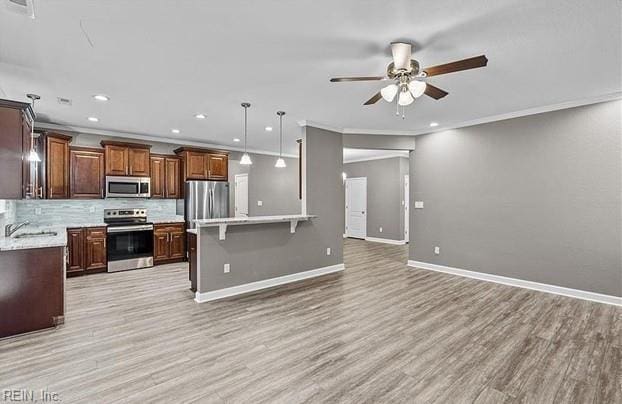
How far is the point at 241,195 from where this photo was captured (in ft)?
26.3

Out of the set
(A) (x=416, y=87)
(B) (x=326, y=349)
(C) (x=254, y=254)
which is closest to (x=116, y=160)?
(C) (x=254, y=254)

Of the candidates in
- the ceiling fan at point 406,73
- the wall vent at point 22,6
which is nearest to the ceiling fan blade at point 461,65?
the ceiling fan at point 406,73

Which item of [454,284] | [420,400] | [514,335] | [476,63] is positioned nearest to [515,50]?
[476,63]

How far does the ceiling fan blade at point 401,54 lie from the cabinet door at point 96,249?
5.47 meters

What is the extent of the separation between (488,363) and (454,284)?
2.35 metres

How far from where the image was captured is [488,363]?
2.46 m

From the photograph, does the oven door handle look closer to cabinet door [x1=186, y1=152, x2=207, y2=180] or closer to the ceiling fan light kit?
cabinet door [x1=186, y1=152, x2=207, y2=180]

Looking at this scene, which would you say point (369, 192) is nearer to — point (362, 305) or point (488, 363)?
point (362, 305)

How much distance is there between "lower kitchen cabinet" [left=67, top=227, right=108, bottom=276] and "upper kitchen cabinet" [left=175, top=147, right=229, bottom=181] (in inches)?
75.8

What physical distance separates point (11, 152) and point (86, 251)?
2662 millimetres

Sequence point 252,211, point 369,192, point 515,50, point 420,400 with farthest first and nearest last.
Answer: point 369,192
point 252,211
point 515,50
point 420,400

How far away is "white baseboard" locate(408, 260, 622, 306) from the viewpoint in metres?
3.84

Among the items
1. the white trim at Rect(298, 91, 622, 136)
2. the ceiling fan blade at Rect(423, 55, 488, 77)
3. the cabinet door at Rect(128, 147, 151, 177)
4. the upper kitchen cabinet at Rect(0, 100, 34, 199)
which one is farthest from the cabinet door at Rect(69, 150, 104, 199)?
the ceiling fan blade at Rect(423, 55, 488, 77)

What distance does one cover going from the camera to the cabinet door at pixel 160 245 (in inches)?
227
